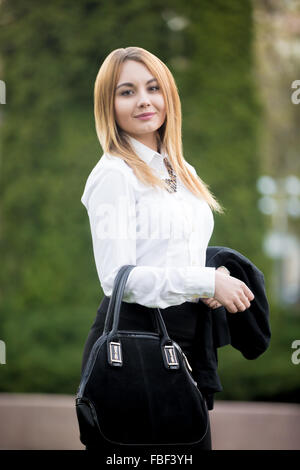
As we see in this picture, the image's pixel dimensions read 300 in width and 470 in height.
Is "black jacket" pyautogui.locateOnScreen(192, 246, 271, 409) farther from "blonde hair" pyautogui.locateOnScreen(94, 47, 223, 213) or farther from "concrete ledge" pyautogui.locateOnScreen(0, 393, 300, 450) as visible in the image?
"concrete ledge" pyautogui.locateOnScreen(0, 393, 300, 450)

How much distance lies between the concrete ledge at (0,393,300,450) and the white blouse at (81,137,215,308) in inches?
131

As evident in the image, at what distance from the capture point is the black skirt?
1.72m

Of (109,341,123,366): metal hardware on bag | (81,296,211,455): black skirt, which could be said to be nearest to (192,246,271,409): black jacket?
(81,296,211,455): black skirt

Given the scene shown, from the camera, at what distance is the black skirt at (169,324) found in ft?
5.66

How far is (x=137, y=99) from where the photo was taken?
1.81 m

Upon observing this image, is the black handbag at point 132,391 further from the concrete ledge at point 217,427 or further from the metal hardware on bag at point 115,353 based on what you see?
the concrete ledge at point 217,427

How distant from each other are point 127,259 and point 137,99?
48 cm

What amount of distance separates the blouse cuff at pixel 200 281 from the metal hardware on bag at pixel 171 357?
0.16 m

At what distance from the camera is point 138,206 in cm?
175

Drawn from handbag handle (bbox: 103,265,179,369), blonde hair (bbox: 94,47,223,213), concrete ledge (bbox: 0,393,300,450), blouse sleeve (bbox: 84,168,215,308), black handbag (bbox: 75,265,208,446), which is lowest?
concrete ledge (bbox: 0,393,300,450)

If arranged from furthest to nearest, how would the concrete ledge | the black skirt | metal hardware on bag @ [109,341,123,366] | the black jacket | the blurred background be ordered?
the blurred background, the concrete ledge, the black jacket, the black skirt, metal hardware on bag @ [109,341,123,366]

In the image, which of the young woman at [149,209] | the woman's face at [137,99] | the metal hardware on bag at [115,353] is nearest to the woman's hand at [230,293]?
the young woman at [149,209]
